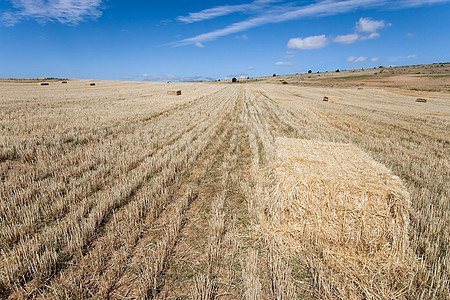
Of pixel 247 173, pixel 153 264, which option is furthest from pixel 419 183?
pixel 153 264

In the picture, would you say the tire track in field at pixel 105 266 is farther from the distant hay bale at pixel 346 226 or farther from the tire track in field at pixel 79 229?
the distant hay bale at pixel 346 226

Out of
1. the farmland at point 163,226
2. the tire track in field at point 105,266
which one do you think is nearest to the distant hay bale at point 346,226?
the farmland at point 163,226

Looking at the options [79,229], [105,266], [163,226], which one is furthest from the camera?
[163,226]

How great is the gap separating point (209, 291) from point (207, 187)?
2.90 metres

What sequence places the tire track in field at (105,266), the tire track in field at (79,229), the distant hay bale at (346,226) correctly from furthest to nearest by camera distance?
the distant hay bale at (346,226)
the tire track in field at (79,229)
the tire track in field at (105,266)

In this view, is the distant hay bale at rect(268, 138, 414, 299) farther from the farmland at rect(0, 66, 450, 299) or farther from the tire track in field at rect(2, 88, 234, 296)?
the tire track in field at rect(2, 88, 234, 296)

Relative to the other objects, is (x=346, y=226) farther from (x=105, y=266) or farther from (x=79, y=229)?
(x=79, y=229)

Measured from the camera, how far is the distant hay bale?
9.44 feet

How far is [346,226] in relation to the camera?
11.1ft

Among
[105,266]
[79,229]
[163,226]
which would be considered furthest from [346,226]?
[79,229]

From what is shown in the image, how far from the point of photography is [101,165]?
607 centimetres

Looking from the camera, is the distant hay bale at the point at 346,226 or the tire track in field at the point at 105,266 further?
the distant hay bale at the point at 346,226

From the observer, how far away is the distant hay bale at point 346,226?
2877 mm

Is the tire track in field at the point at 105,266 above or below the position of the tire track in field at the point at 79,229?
below
